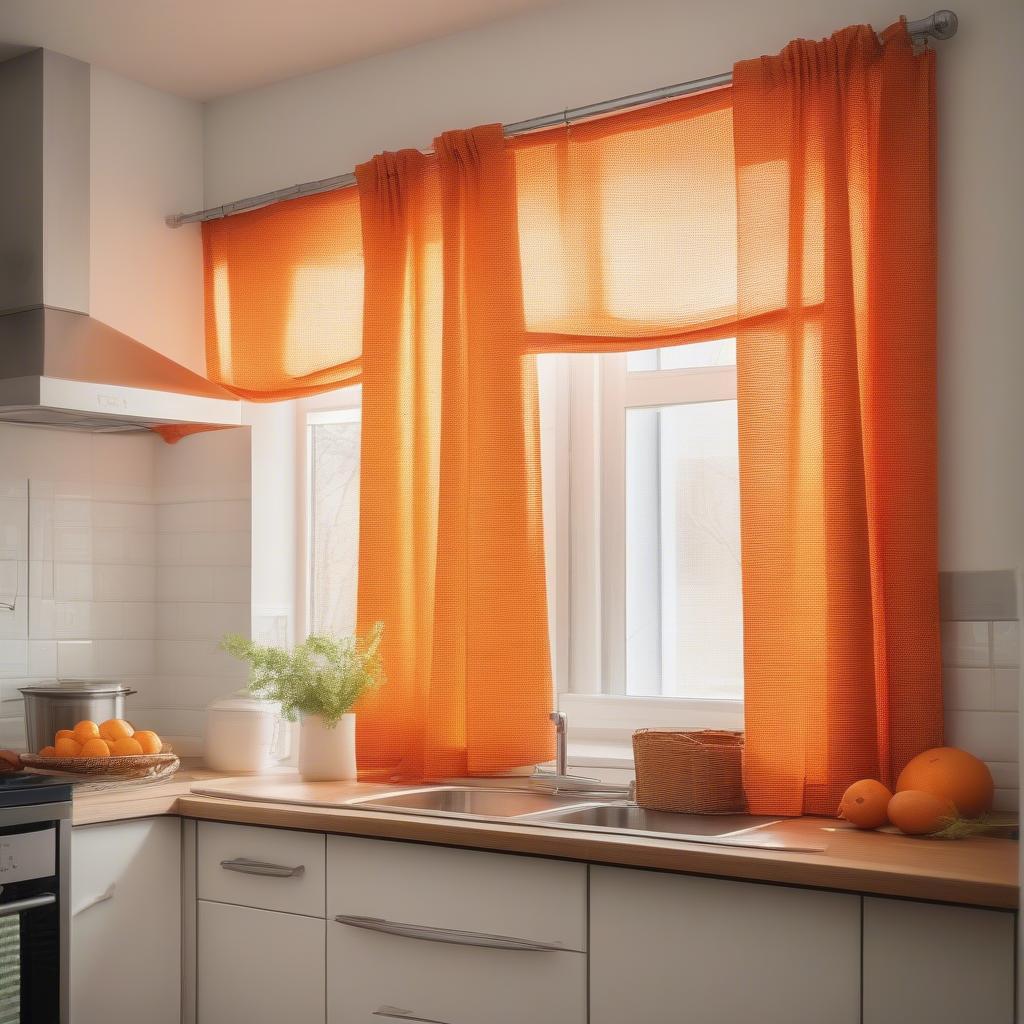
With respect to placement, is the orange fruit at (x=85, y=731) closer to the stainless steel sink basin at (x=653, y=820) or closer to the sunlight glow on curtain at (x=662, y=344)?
the sunlight glow on curtain at (x=662, y=344)

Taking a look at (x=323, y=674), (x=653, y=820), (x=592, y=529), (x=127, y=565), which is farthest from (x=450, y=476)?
(x=127, y=565)

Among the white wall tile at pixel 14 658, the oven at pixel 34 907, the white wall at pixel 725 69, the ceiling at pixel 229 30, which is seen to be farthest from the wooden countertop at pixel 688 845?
the ceiling at pixel 229 30

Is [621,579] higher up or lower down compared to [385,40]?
lower down

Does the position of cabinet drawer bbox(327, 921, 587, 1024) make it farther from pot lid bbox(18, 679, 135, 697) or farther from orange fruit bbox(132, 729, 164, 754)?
pot lid bbox(18, 679, 135, 697)

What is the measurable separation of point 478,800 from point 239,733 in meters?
0.70

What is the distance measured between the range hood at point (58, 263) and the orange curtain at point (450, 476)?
1.73 ft

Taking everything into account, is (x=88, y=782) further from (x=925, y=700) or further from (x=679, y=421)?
(x=925, y=700)

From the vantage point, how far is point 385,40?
123 inches

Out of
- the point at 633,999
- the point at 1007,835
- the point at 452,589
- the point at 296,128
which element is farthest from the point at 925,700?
the point at 296,128

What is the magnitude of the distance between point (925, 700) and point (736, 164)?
112 centimetres

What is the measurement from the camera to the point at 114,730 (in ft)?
9.23

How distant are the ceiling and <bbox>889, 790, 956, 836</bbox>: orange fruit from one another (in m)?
1.94

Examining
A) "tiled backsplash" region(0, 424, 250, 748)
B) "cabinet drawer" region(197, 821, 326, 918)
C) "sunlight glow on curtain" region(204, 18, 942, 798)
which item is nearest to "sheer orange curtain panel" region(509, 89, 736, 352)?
"sunlight glow on curtain" region(204, 18, 942, 798)

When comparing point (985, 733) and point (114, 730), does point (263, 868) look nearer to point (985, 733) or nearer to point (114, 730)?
point (114, 730)
